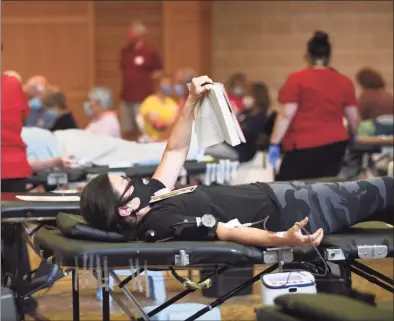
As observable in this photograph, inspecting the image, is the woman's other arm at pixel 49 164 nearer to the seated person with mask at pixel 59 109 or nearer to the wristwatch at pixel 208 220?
the wristwatch at pixel 208 220

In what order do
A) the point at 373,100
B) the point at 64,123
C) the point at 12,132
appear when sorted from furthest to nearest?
the point at 373,100 → the point at 64,123 → the point at 12,132

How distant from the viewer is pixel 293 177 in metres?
4.89

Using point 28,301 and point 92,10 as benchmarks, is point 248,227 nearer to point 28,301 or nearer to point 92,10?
point 28,301

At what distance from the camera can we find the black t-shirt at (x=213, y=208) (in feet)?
9.38

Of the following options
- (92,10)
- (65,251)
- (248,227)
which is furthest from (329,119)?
(92,10)

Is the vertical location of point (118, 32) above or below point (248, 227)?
above

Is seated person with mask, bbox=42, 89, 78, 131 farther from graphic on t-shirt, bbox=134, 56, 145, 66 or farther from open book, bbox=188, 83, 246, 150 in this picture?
open book, bbox=188, 83, 246, 150

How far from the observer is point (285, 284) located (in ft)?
9.53

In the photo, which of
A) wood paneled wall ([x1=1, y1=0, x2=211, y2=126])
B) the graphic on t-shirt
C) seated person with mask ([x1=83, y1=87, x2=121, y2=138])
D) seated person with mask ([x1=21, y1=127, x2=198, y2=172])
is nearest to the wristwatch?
seated person with mask ([x1=21, y1=127, x2=198, y2=172])

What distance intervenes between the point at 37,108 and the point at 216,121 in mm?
4481

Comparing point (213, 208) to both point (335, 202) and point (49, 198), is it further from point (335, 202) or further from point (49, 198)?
point (49, 198)

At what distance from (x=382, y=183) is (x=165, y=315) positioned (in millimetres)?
893

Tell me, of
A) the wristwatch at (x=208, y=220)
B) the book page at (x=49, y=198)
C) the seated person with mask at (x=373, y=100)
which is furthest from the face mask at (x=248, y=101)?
the wristwatch at (x=208, y=220)

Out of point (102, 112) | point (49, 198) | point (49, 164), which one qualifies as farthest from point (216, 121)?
point (102, 112)
